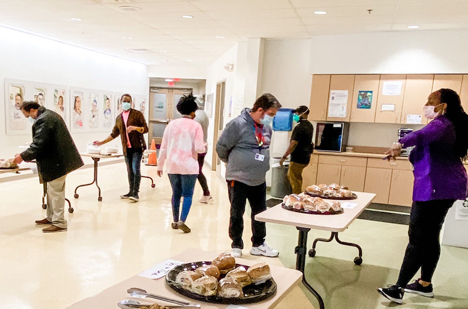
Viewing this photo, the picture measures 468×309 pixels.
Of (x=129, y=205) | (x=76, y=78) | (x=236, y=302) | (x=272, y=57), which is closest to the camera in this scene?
(x=236, y=302)

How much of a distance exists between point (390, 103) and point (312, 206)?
397 cm

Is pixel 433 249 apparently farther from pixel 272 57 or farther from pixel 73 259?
pixel 272 57

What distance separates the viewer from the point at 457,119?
263 cm

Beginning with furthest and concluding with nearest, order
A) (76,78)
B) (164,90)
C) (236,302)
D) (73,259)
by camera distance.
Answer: (164,90) → (76,78) → (73,259) → (236,302)

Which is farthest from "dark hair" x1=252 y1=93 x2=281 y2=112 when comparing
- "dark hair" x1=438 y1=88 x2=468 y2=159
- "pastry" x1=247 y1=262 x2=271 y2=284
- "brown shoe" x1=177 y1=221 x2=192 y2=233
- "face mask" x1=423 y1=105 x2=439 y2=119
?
"pastry" x1=247 y1=262 x2=271 y2=284

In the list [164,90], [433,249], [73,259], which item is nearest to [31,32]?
[73,259]

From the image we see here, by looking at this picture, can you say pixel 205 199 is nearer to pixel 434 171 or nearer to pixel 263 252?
pixel 263 252

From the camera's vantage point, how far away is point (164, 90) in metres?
13.3

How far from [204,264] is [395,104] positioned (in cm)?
519

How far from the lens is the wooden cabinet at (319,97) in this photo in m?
6.11

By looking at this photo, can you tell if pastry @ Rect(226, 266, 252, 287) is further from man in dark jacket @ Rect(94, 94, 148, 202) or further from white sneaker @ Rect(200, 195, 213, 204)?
white sneaker @ Rect(200, 195, 213, 204)

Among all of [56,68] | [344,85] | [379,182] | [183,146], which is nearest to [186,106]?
[183,146]

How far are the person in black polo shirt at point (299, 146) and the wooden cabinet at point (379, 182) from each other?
1289 mm

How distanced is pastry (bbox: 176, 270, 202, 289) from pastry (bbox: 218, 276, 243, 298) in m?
0.09
